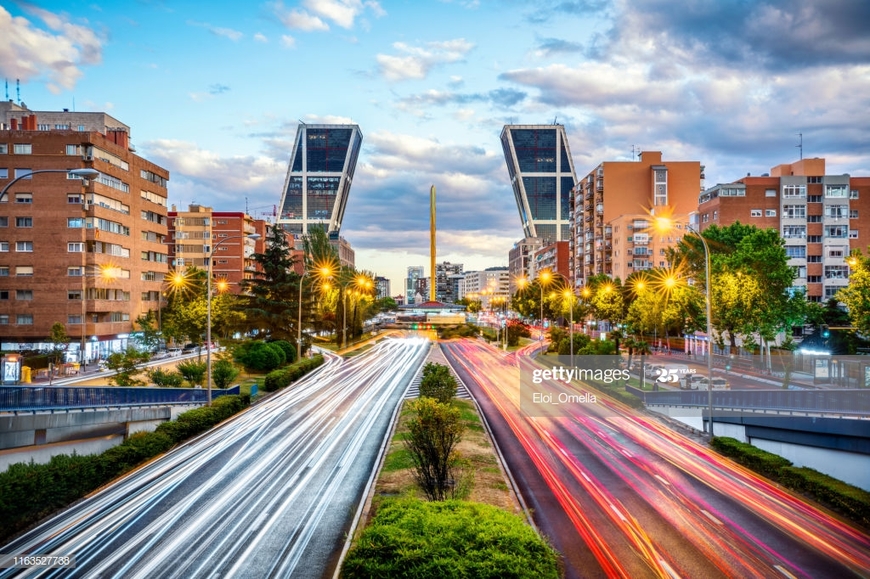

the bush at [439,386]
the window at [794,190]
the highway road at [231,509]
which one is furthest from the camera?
the window at [794,190]

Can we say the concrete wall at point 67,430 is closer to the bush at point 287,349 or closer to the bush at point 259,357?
the bush at point 259,357

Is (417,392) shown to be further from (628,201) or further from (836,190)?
(628,201)

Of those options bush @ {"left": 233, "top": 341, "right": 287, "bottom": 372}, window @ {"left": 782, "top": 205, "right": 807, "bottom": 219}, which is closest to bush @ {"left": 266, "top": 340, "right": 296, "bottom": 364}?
bush @ {"left": 233, "top": 341, "right": 287, "bottom": 372}

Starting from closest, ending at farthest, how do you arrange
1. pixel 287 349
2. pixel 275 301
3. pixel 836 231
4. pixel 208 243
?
1. pixel 287 349
2. pixel 275 301
3. pixel 836 231
4. pixel 208 243

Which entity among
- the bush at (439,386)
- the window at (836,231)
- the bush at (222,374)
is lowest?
the bush at (222,374)

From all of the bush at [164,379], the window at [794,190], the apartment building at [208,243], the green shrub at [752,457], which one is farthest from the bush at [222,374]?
the window at [794,190]

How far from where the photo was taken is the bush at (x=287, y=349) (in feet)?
185

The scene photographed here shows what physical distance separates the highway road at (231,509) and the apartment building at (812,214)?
212 feet

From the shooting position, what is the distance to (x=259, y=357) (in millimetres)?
52438

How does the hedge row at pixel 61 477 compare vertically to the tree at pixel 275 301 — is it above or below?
below

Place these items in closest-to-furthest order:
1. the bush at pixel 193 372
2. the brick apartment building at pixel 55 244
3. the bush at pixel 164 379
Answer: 1. the bush at pixel 164 379
2. the bush at pixel 193 372
3. the brick apartment building at pixel 55 244

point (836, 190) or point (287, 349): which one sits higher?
point (836, 190)

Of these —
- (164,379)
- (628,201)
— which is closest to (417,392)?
(164,379)

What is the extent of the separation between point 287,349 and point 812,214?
219ft
